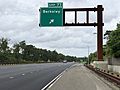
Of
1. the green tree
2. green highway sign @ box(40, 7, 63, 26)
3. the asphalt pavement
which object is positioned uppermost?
green highway sign @ box(40, 7, 63, 26)

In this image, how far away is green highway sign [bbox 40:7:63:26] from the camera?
47019 millimetres

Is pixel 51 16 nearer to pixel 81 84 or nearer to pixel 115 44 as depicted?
pixel 115 44

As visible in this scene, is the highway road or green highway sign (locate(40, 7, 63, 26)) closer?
the highway road

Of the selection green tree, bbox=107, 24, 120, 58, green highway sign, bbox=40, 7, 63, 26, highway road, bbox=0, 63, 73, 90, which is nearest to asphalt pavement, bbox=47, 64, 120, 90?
highway road, bbox=0, 63, 73, 90

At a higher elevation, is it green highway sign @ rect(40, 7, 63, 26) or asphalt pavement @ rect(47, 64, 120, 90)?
green highway sign @ rect(40, 7, 63, 26)

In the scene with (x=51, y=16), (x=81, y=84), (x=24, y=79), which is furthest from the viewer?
(x=51, y=16)

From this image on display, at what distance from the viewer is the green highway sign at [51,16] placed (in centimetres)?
4702

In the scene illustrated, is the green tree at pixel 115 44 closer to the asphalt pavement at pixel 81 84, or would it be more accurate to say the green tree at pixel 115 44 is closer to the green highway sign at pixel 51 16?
the green highway sign at pixel 51 16

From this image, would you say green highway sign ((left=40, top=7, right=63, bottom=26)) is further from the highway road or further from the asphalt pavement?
the asphalt pavement

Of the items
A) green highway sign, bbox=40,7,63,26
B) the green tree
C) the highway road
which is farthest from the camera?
the green tree

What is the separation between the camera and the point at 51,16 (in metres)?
47.3

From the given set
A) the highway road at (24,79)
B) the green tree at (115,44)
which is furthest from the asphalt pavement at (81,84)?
the green tree at (115,44)

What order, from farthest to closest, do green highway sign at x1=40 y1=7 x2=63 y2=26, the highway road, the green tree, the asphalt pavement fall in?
the green tree, green highway sign at x1=40 y1=7 x2=63 y2=26, the asphalt pavement, the highway road

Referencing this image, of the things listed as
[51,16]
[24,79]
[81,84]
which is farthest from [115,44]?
[81,84]
